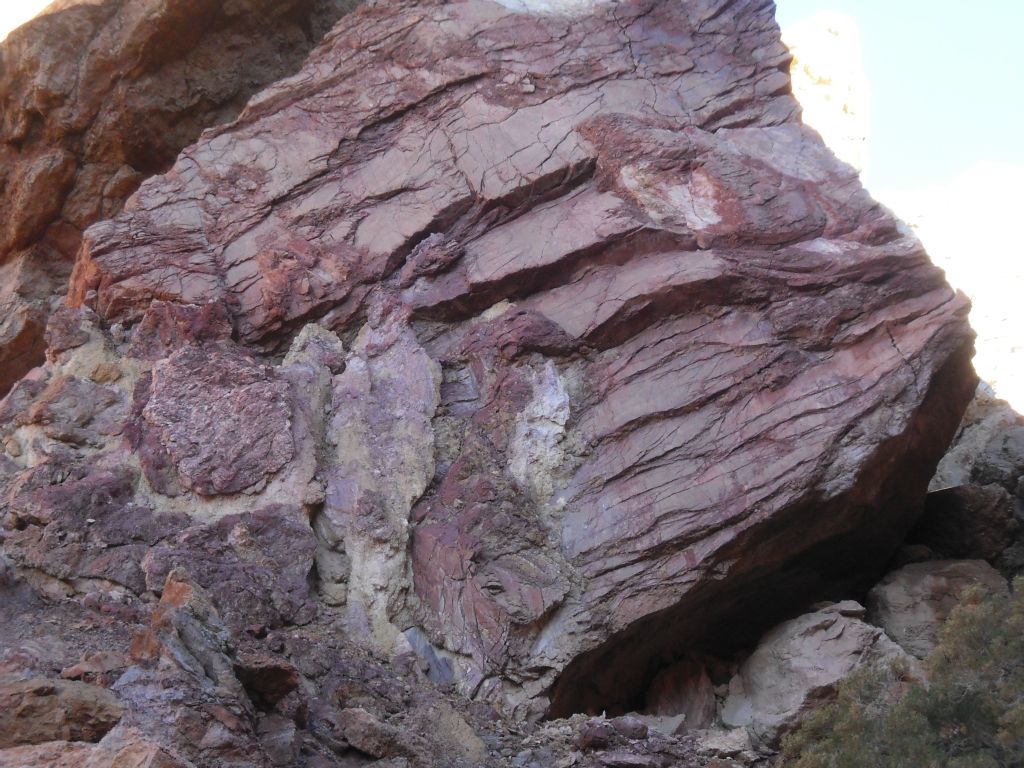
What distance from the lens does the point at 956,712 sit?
873 cm

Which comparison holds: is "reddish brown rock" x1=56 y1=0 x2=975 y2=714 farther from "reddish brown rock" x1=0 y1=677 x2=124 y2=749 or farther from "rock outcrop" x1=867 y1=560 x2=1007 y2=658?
"reddish brown rock" x1=0 y1=677 x2=124 y2=749

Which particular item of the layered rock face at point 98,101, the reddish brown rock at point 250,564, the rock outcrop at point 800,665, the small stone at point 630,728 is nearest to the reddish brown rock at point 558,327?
the reddish brown rock at point 250,564

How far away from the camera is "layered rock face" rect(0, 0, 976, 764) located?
1176 cm

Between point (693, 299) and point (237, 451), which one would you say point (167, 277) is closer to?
point (237, 451)

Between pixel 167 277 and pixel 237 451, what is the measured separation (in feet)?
9.58

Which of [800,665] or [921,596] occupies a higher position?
[921,596]

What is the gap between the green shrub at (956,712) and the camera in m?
8.34

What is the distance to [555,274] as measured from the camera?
1373 centimetres

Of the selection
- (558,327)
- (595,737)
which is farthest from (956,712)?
(558,327)

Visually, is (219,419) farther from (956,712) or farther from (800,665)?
(956,712)

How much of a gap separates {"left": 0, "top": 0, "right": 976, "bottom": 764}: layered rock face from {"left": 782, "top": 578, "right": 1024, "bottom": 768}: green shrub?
10.00 feet

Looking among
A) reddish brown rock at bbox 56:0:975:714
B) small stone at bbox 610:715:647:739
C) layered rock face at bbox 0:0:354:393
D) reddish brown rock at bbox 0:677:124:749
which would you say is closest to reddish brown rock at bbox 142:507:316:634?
reddish brown rock at bbox 56:0:975:714

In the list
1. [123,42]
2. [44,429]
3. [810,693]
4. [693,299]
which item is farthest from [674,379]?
[123,42]

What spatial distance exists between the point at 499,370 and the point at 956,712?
6368mm
